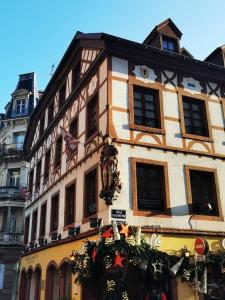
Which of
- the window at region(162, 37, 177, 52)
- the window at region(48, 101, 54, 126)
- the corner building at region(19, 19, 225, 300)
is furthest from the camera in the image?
the window at region(48, 101, 54, 126)

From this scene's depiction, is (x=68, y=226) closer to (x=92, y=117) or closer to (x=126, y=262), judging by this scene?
(x=92, y=117)

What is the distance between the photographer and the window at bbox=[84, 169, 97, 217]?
42.1ft

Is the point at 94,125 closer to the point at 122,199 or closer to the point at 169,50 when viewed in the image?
the point at 122,199

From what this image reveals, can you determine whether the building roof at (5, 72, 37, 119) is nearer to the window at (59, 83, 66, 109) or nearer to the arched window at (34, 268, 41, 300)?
the window at (59, 83, 66, 109)

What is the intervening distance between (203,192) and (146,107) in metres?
3.72

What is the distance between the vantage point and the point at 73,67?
17469 mm

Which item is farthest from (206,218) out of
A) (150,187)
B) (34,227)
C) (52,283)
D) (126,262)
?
(34,227)

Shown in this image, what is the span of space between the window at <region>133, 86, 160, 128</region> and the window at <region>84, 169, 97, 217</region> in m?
2.49

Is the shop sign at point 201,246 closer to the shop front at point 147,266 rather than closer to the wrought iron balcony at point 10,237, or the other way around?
the shop front at point 147,266

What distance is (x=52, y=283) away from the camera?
15586 mm

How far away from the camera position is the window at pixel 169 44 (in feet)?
51.4

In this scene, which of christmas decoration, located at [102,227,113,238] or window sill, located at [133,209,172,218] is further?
window sill, located at [133,209,172,218]

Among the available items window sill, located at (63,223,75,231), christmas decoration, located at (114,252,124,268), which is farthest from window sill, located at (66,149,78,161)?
christmas decoration, located at (114,252,124,268)

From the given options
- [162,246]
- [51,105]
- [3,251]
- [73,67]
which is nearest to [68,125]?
[73,67]
